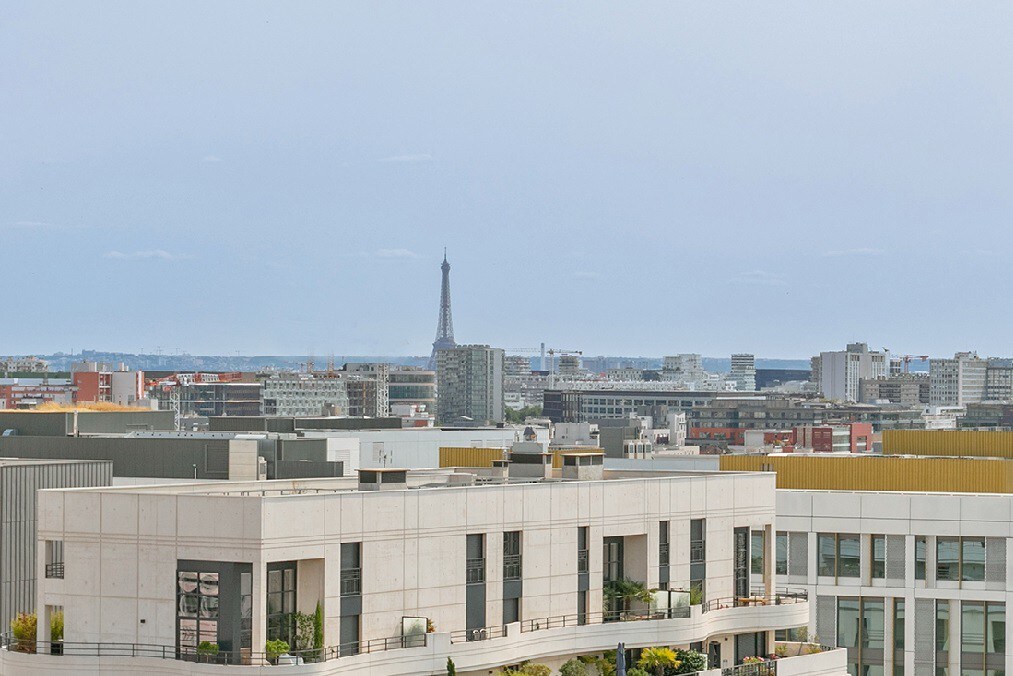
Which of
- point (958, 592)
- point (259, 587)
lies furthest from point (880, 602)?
point (259, 587)

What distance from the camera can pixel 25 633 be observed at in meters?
62.4

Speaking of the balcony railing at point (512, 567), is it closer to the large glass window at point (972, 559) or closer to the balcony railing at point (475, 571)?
the balcony railing at point (475, 571)

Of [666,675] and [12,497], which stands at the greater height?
[12,497]

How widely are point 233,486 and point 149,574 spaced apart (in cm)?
1124

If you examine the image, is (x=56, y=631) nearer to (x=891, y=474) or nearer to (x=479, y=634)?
(x=479, y=634)

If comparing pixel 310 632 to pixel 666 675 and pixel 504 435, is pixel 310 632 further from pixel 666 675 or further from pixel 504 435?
pixel 504 435

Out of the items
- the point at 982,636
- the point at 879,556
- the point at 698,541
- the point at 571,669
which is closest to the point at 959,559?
the point at 879,556

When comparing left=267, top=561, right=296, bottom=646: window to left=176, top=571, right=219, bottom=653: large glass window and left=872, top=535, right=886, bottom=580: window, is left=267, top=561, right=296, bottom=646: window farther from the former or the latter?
left=872, top=535, right=886, bottom=580: window

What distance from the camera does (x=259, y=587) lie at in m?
58.1

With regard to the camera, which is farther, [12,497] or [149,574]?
[12,497]

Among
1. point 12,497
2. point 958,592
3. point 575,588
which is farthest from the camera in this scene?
point 958,592

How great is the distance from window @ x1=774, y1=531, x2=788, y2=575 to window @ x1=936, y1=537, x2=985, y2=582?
21.8ft

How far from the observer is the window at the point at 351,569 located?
60.9 meters

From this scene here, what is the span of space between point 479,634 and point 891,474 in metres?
36.4
